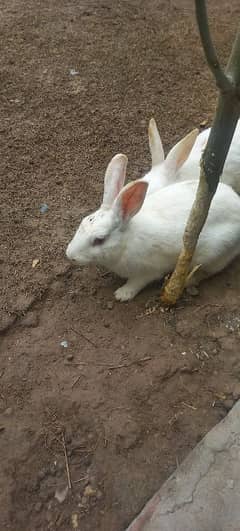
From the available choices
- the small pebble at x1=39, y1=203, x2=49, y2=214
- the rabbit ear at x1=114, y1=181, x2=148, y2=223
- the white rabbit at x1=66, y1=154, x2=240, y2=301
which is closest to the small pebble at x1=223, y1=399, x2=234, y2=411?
the white rabbit at x1=66, y1=154, x2=240, y2=301

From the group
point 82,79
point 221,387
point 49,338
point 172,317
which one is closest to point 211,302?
point 172,317

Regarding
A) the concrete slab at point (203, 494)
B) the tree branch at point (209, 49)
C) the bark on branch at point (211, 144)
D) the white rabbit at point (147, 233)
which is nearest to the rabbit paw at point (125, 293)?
the white rabbit at point (147, 233)

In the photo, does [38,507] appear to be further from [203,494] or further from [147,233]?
[147,233]

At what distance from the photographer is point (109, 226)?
10.1 feet

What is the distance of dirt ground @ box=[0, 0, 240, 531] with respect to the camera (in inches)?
99.3

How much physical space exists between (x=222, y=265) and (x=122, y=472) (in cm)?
142

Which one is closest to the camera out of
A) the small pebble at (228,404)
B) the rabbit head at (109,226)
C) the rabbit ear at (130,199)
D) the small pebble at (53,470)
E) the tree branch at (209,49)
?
the tree branch at (209,49)

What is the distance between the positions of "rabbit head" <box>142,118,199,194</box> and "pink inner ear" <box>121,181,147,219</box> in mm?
493

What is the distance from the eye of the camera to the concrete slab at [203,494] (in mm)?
2199

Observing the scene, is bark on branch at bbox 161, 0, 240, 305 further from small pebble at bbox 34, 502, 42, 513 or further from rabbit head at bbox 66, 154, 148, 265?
small pebble at bbox 34, 502, 42, 513

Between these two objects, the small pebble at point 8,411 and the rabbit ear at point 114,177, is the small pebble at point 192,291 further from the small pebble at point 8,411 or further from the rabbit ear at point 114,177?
the small pebble at point 8,411

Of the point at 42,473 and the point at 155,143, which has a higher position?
the point at 155,143

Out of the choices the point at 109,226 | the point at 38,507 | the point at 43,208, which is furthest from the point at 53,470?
the point at 43,208

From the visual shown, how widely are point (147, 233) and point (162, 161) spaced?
71 centimetres
